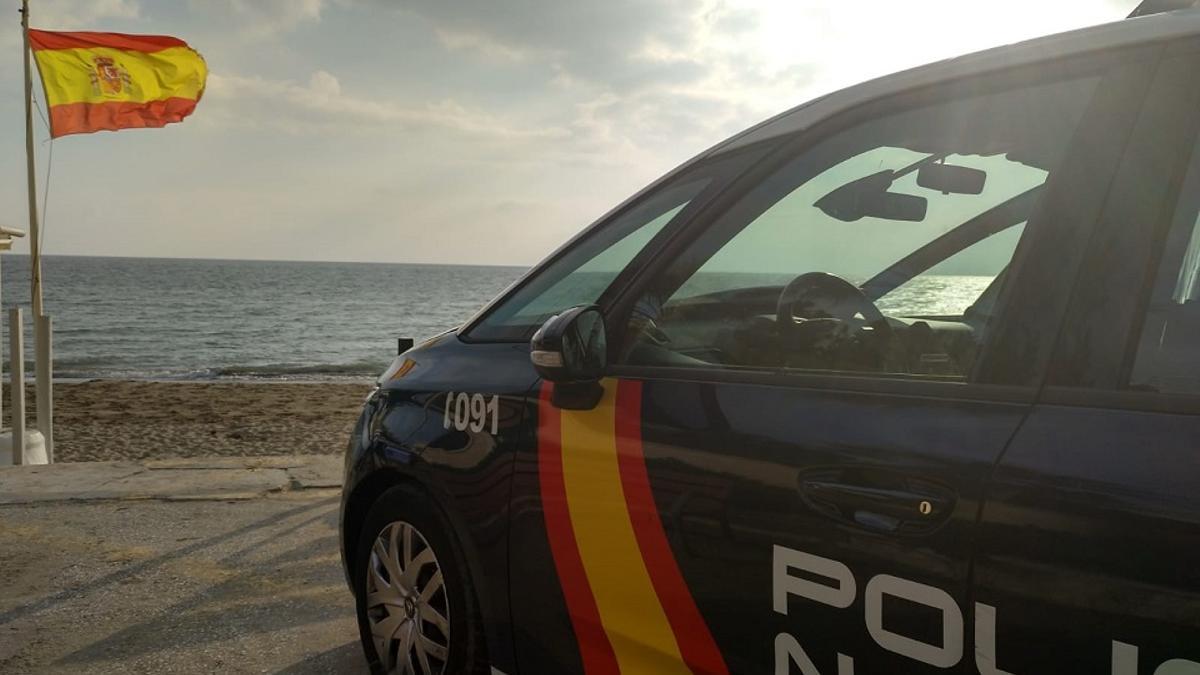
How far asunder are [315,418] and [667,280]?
577 inches

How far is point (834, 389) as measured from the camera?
186cm

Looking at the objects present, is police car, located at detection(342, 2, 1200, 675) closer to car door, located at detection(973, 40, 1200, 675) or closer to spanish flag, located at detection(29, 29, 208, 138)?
car door, located at detection(973, 40, 1200, 675)

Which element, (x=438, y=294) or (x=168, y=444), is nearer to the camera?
(x=168, y=444)

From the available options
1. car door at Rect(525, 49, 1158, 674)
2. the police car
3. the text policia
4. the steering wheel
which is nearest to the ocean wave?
the police car

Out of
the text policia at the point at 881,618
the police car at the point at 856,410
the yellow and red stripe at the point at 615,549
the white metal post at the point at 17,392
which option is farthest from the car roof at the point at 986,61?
the white metal post at the point at 17,392

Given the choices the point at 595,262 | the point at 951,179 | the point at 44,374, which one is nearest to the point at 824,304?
the point at 951,179

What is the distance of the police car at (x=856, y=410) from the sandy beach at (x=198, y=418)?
33.9 ft

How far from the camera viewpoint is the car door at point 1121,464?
52.4 inches

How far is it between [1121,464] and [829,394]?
0.54 m

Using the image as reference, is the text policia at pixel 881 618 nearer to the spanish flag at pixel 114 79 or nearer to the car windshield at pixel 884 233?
the car windshield at pixel 884 233

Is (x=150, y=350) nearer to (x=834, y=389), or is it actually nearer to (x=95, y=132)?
(x=95, y=132)

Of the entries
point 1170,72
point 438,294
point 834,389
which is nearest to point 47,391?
point 834,389

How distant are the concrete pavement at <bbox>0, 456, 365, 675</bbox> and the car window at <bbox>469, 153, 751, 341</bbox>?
1.43 meters

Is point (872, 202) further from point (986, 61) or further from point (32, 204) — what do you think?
point (32, 204)
